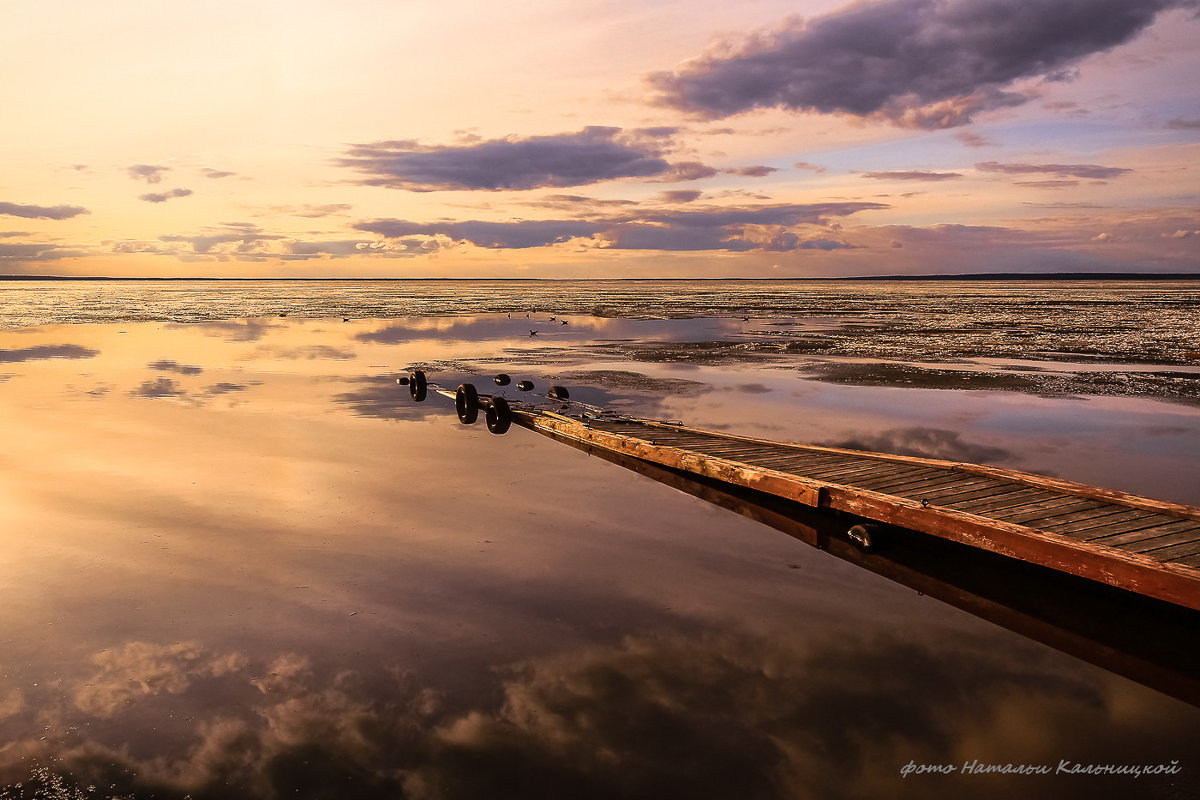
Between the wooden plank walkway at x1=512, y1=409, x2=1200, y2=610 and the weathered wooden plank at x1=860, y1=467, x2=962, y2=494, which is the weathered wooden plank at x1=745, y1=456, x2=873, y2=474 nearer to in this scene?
the wooden plank walkway at x1=512, y1=409, x2=1200, y2=610

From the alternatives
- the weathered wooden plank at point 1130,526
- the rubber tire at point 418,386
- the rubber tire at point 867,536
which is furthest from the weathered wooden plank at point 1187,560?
the rubber tire at point 418,386

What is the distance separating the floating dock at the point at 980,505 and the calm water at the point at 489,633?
2.71 ft

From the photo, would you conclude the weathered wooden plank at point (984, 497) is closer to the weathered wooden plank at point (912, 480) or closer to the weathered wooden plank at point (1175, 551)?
the weathered wooden plank at point (912, 480)

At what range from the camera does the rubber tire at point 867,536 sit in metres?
9.65

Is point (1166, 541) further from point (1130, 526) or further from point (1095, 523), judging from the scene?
point (1095, 523)

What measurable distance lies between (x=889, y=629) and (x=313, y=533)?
24.5 ft

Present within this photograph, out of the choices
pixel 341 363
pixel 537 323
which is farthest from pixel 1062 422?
pixel 537 323

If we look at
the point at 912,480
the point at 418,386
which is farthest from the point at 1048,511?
the point at 418,386

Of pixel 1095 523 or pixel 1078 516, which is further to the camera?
pixel 1078 516

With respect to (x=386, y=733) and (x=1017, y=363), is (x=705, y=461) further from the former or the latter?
(x=1017, y=363)

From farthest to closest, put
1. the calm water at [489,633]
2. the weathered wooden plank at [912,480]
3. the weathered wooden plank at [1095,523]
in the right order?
the weathered wooden plank at [912,480], the weathered wooden plank at [1095,523], the calm water at [489,633]

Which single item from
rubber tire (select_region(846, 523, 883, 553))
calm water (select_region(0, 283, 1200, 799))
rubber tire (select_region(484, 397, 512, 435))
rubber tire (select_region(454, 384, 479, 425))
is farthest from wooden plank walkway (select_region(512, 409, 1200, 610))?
rubber tire (select_region(454, 384, 479, 425))

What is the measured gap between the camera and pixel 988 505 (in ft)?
30.3

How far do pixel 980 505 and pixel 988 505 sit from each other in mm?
97
